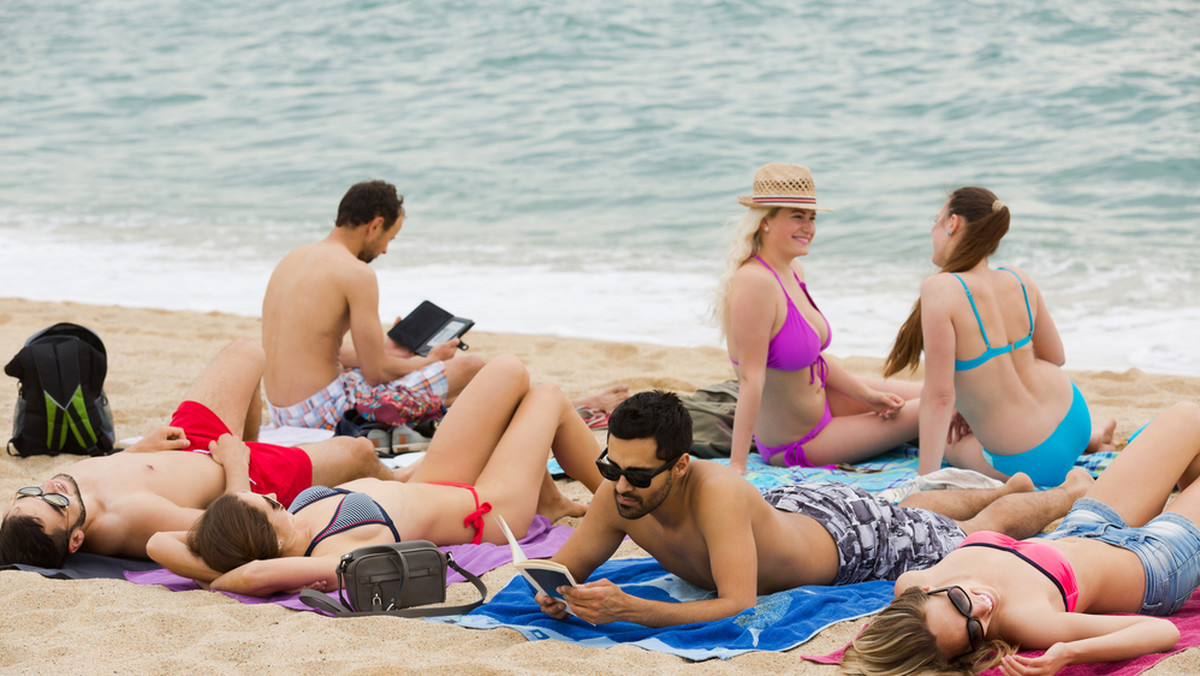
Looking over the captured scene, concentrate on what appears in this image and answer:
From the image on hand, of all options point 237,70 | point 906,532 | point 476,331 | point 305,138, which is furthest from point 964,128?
point 237,70

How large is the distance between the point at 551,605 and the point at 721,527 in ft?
1.91

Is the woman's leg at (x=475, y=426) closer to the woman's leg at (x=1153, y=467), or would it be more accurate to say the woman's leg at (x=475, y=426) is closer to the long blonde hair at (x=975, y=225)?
the long blonde hair at (x=975, y=225)

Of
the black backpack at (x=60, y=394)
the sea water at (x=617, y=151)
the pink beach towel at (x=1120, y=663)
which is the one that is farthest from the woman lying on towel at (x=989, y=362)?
the black backpack at (x=60, y=394)

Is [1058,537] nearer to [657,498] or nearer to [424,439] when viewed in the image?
[657,498]

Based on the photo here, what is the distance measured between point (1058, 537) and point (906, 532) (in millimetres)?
495

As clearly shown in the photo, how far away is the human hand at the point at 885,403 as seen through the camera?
198 inches

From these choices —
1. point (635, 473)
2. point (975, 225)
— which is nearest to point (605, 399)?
point (975, 225)

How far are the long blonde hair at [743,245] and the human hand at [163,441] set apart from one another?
244 centimetres

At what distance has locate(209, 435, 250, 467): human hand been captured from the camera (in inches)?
160

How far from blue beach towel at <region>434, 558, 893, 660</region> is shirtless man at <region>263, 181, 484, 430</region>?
7.23 feet

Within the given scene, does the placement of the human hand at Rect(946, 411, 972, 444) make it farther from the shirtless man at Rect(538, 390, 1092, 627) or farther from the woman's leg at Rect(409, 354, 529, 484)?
the woman's leg at Rect(409, 354, 529, 484)

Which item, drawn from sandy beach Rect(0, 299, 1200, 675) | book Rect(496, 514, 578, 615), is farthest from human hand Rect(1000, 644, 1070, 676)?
book Rect(496, 514, 578, 615)

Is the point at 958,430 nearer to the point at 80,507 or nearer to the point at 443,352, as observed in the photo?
the point at 443,352

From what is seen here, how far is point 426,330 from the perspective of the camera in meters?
5.95
